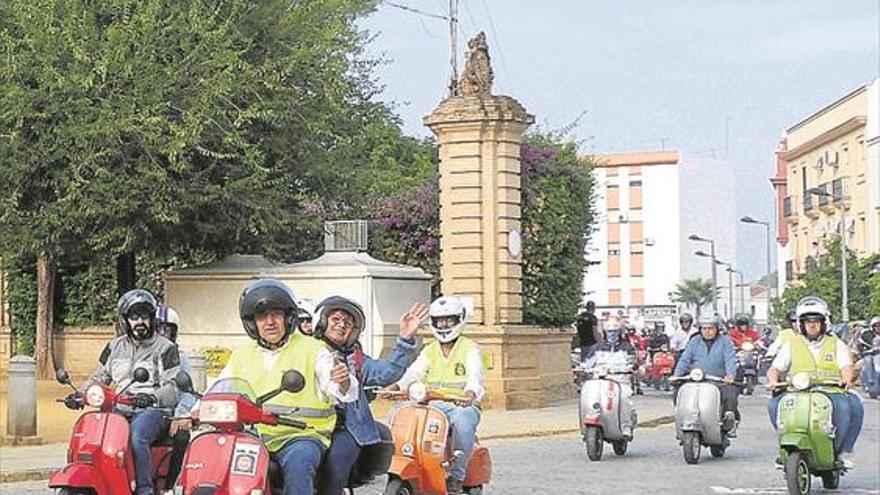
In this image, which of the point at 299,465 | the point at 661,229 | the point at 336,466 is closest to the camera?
the point at 299,465

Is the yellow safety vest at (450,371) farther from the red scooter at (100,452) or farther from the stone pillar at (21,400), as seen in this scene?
the stone pillar at (21,400)

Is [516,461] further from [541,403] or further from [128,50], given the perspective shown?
[128,50]

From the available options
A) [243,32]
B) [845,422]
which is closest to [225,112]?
[243,32]

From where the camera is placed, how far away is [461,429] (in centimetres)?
1238

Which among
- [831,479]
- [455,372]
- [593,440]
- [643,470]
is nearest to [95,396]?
[455,372]

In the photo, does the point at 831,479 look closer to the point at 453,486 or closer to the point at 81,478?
the point at 453,486

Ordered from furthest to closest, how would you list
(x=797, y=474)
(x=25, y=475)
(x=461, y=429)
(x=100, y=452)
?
(x=25, y=475), (x=797, y=474), (x=461, y=429), (x=100, y=452)

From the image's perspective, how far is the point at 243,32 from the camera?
28.1 meters

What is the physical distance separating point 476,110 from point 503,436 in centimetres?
708

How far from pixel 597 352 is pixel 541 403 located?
8.40 metres

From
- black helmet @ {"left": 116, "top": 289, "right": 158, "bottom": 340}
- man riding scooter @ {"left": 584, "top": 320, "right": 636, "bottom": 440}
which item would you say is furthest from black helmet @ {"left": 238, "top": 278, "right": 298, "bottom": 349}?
man riding scooter @ {"left": 584, "top": 320, "right": 636, "bottom": 440}

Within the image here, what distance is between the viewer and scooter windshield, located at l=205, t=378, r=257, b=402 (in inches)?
327

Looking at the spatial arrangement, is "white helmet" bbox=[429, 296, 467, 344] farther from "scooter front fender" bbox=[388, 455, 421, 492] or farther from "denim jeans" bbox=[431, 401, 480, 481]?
"scooter front fender" bbox=[388, 455, 421, 492]

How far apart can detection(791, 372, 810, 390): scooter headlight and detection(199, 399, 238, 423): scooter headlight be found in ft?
22.9
